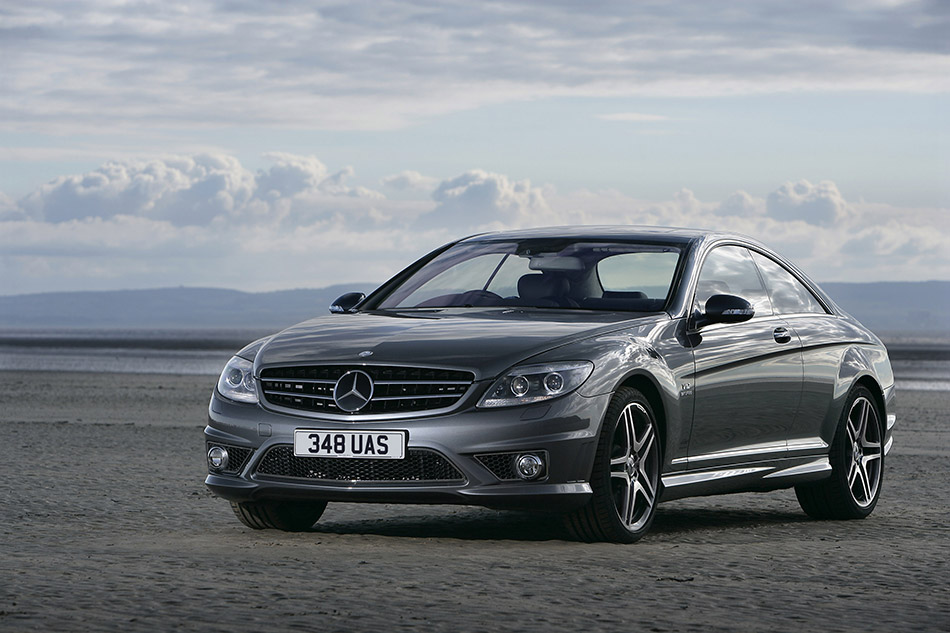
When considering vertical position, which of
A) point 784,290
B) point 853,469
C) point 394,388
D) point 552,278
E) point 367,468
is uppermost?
point 552,278

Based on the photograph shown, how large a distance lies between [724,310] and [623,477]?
1201mm

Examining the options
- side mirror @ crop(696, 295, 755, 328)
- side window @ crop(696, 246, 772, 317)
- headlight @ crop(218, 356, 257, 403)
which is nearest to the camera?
headlight @ crop(218, 356, 257, 403)

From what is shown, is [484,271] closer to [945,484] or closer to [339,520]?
[339,520]

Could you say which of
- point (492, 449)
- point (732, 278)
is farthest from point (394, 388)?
point (732, 278)

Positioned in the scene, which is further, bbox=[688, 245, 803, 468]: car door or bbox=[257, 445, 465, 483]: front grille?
bbox=[688, 245, 803, 468]: car door

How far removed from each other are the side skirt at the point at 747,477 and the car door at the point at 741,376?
0.19ft

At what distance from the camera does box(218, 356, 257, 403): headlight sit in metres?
7.90

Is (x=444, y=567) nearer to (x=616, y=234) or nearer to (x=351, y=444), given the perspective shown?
(x=351, y=444)

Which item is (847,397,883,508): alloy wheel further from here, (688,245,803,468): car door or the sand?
(688,245,803,468): car door

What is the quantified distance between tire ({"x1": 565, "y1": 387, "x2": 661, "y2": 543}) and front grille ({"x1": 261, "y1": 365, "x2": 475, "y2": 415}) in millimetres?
754

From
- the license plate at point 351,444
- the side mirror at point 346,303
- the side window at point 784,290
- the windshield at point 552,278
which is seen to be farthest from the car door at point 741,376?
the side mirror at point 346,303

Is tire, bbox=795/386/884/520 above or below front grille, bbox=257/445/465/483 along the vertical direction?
below

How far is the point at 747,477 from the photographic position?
8.97 m

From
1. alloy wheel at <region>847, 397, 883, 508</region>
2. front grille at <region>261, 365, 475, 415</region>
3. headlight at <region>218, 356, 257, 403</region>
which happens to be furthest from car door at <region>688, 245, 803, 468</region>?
headlight at <region>218, 356, 257, 403</region>
